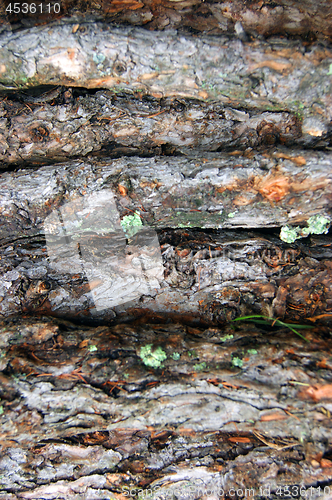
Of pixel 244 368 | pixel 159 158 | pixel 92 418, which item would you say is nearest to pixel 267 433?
pixel 244 368

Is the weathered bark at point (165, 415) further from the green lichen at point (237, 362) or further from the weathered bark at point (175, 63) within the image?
the weathered bark at point (175, 63)

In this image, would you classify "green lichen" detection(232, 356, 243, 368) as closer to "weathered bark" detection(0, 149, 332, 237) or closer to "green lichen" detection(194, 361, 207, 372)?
"green lichen" detection(194, 361, 207, 372)

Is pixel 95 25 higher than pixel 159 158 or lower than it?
higher

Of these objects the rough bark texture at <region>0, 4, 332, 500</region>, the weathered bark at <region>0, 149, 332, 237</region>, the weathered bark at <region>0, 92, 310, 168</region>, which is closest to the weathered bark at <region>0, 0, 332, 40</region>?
the rough bark texture at <region>0, 4, 332, 500</region>

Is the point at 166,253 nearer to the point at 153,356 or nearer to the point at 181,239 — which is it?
the point at 181,239

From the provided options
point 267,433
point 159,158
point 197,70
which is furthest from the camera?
point 159,158

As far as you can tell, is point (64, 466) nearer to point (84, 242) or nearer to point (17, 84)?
point (84, 242)
